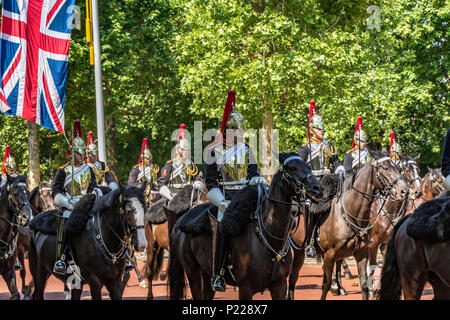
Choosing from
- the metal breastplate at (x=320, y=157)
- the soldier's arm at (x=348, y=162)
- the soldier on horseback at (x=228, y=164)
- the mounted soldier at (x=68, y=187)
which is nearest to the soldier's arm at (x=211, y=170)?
the soldier on horseback at (x=228, y=164)

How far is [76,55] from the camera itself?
2594cm

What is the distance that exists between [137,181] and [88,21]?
3.94m

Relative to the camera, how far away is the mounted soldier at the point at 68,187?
10117mm

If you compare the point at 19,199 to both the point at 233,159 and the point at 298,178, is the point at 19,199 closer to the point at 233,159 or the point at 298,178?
the point at 233,159

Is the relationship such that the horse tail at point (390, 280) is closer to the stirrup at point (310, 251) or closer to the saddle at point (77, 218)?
the stirrup at point (310, 251)

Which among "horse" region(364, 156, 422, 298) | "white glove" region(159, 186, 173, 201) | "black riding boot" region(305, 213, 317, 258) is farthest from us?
"white glove" region(159, 186, 173, 201)

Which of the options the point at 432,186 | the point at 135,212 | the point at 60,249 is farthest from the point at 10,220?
the point at 432,186

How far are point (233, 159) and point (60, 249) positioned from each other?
300 cm

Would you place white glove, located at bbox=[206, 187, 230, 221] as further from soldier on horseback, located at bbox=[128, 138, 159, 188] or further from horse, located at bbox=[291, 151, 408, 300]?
soldier on horseback, located at bbox=[128, 138, 159, 188]

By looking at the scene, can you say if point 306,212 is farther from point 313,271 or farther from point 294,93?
point 294,93

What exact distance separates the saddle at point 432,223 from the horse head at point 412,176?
7.38m

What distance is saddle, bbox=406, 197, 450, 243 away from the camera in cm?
758

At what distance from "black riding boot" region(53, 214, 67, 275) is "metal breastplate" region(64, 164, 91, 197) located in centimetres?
52

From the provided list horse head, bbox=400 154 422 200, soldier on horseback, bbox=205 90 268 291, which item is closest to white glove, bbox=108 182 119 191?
soldier on horseback, bbox=205 90 268 291
